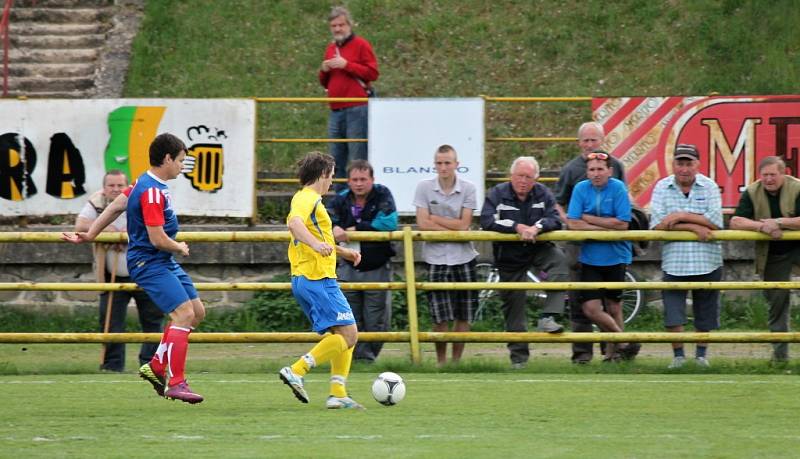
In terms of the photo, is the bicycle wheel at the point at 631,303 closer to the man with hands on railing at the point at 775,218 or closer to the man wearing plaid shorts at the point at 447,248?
the man with hands on railing at the point at 775,218

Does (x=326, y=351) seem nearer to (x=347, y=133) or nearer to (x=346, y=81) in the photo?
(x=347, y=133)

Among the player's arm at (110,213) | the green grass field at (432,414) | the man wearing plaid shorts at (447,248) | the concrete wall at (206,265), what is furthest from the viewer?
the concrete wall at (206,265)

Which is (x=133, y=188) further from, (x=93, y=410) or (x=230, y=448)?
(x=230, y=448)

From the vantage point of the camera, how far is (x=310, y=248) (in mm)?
9336

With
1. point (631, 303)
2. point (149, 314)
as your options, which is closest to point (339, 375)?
point (149, 314)

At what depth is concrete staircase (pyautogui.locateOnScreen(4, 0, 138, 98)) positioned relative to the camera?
66.8 feet

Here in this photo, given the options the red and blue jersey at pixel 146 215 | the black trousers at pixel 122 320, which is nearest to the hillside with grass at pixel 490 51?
the black trousers at pixel 122 320

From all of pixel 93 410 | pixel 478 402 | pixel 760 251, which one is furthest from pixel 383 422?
pixel 760 251

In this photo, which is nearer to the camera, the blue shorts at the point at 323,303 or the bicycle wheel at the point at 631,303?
the blue shorts at the point at 323,303

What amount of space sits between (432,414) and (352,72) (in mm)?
7561

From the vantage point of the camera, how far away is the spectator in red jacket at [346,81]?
1582 cm

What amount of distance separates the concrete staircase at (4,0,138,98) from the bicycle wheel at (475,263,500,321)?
7198 millimetres

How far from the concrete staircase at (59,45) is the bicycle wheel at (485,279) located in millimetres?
7198

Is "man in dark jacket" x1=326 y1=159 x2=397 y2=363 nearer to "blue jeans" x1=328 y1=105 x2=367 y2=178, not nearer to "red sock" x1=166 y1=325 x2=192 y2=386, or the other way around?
"red sock" x1=166 y1=325 x2=192 y2=386
